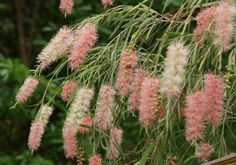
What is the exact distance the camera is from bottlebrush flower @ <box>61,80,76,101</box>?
2137 mm

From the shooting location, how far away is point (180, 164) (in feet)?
7.16

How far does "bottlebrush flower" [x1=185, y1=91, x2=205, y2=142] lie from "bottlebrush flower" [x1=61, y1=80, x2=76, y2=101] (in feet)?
1.68

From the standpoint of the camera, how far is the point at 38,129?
199 centimetres

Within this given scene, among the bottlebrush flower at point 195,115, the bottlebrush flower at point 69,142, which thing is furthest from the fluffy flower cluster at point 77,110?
the bottlebrush flower at point 195,115

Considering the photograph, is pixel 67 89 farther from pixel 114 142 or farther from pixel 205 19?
pixel 205 19

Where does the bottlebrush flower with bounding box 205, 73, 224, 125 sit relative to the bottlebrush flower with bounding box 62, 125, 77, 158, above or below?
above

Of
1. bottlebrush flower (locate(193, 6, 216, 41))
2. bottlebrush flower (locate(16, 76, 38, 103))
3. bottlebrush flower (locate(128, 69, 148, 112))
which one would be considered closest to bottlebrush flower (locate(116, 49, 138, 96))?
bottlebrush flower (locate(128, 69, 148, 112))

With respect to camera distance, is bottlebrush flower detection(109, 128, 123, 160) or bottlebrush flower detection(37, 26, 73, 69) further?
bottlebrush flower detection(109, 128, 123, 160)

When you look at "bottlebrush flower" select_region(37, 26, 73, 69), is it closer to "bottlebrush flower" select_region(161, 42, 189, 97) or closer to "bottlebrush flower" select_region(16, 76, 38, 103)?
"bottlebrush flower" select_region(16, 76, 38, 103)

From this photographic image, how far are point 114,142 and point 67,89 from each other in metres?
0.19

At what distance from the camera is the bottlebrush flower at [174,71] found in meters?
1.56

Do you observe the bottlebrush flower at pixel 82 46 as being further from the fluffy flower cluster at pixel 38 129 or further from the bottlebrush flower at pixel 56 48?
the fluffy flower cluster at pixel 38 129

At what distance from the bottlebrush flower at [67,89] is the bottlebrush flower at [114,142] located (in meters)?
0.15

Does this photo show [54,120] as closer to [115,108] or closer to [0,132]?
[0,132]
